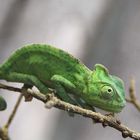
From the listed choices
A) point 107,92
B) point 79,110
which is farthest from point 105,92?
point 79,110

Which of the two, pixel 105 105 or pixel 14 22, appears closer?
pixel 105 105

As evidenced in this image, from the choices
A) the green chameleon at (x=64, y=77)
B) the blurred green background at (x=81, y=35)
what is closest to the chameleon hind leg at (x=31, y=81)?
the green chameleon at (x=64, y=77)

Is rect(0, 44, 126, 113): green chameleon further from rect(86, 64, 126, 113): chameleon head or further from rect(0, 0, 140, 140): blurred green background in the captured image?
rect(0, 0, 140, 140): blurred green background

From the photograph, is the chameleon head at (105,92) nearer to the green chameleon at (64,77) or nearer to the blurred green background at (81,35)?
the green chameleon at (64,77)

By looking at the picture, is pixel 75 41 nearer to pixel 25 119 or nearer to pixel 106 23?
pixel 106 23

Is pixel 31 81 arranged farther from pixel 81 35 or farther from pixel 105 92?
pixel 81 35

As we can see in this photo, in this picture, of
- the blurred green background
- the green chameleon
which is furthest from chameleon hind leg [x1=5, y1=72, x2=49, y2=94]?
the blurred green background

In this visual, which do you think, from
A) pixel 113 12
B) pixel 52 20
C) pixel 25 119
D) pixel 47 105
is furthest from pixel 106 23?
pixel 47 105
